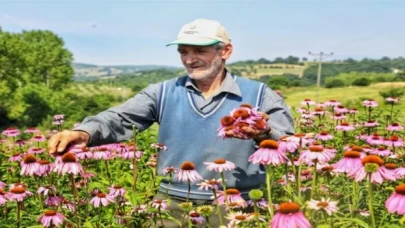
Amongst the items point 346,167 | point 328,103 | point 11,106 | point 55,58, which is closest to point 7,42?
point 11,106

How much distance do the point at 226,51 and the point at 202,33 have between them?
26cm

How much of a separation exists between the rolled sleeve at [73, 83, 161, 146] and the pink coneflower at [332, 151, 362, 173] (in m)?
1.22

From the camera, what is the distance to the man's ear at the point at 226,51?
3051 mm

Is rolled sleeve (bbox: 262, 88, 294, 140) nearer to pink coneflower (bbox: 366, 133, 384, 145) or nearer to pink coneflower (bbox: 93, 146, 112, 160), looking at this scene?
pink coneflower (bbox: 93, 146, 112, 160)

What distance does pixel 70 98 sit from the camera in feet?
189

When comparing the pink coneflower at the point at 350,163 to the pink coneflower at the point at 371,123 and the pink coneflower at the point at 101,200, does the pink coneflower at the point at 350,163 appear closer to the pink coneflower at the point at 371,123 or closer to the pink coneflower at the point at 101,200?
the pink coneflower at the point at 101,200

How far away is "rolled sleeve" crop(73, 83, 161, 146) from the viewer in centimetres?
271

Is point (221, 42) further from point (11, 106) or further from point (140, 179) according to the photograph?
point (11, 106)

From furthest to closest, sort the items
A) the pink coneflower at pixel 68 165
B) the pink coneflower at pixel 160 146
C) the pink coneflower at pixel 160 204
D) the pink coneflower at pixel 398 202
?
the pink coneflower at pixel 160 146
the pink coneflower at pixel 160 204
the pink coneflower at pixel 68 165
the pink coneflower at pixel 398 202

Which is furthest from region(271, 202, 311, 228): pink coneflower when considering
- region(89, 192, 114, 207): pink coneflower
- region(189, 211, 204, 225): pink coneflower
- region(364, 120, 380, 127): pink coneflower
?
region(364, 120, 380, 127): pink coneflower

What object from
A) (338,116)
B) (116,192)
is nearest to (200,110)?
(116,192)

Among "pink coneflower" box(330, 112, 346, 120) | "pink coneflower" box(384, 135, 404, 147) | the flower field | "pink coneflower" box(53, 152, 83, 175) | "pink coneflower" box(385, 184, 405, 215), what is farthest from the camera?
"pink coneflower" box(330, 112, 346, 120)

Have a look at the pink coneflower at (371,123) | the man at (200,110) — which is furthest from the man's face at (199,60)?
the pink coneflower at (371,123)

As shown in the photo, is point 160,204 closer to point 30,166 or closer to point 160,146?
point 160,146
